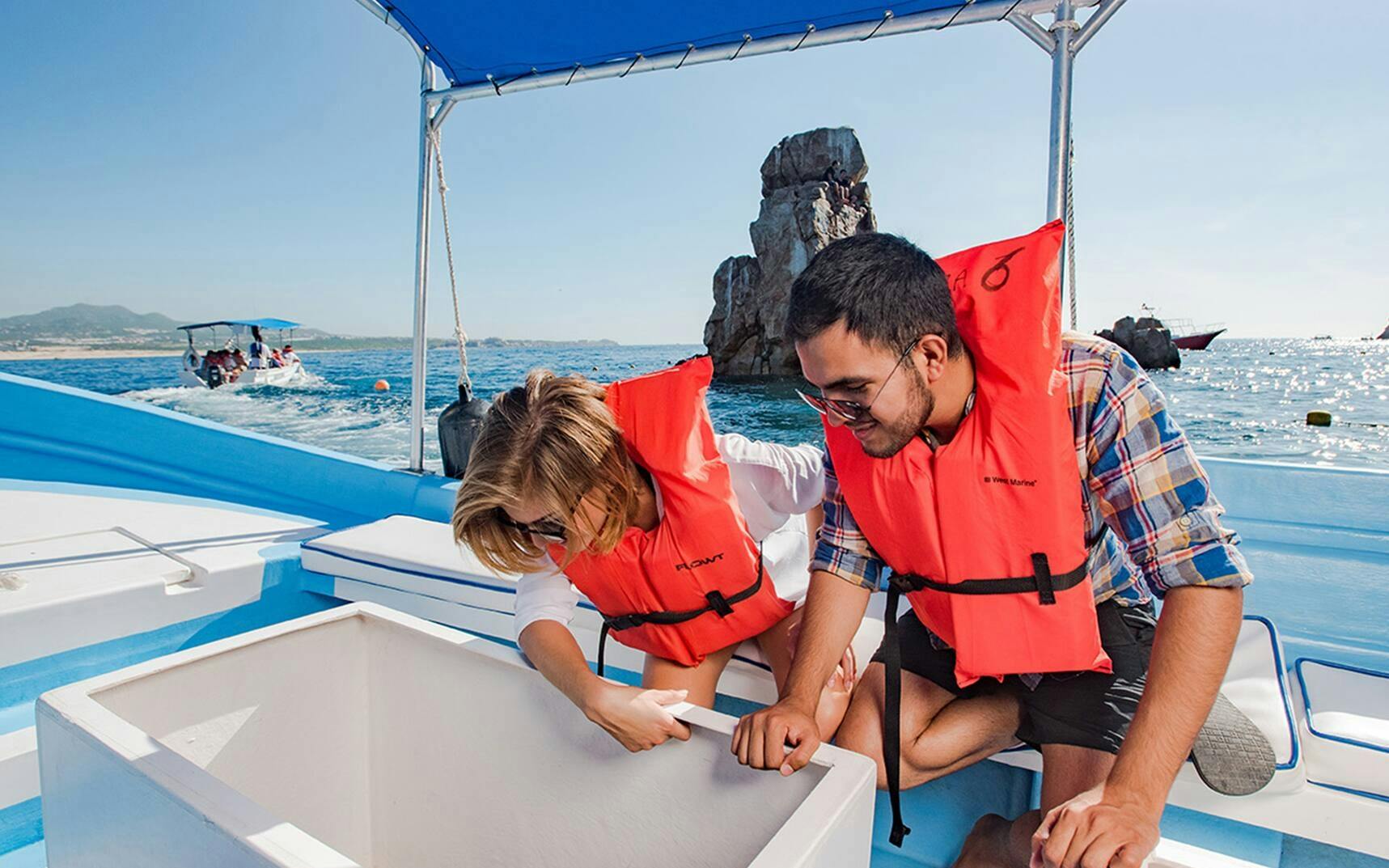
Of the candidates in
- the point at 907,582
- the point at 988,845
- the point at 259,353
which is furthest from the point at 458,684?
the point at 259,353

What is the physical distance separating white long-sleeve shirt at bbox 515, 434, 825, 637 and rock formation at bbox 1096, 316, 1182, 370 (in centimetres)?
3777

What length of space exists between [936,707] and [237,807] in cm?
92

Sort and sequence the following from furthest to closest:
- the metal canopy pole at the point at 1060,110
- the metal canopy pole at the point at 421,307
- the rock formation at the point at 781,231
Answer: the rock formation at the point at 781,231 → the metal canopy pole at the point at 421,307 → the metal canopy pole at the point at 1060,110

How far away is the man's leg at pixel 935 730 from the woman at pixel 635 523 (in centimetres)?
8

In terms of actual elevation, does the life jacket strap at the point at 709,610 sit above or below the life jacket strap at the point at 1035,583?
below

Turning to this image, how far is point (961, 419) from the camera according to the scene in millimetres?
1093

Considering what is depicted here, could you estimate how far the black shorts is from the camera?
3.34ft

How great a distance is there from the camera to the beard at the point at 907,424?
104cm

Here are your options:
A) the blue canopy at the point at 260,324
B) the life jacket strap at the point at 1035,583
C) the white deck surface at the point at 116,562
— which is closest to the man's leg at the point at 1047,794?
the life jacket strap at the point at 1035,583

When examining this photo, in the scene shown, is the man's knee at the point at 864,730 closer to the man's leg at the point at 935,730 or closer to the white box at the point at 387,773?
the man's leg at the point at 935,730

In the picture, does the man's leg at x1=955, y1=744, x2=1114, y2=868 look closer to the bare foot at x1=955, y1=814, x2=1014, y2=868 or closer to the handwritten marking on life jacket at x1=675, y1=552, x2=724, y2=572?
the bare foot at x1=955, y1=814, x2=1014, y2=868

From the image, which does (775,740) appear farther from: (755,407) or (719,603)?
(755,407)

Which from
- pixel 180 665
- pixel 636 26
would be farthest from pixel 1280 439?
pixel 180 665

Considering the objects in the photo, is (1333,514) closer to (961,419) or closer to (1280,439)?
(961,419)
